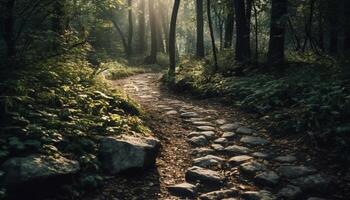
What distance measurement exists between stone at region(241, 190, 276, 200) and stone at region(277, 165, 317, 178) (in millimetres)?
704

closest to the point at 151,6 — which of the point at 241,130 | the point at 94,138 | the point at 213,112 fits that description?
the point at 213,112

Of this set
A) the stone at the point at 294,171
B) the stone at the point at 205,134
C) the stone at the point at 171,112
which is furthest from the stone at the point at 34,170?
the stone at the point at 171,112

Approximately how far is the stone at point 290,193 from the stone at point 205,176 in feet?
3.02

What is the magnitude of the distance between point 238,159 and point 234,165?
0.21 metres

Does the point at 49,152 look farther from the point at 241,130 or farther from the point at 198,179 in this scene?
the point at 241,130

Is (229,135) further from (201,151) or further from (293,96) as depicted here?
(293,96)

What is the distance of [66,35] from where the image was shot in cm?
921

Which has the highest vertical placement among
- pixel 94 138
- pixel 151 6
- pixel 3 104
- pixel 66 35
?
pixel 151 6

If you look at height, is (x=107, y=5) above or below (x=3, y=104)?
above

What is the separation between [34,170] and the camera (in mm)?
4777

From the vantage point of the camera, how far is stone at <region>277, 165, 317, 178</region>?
5.92 metres

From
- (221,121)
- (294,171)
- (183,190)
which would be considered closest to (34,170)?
(183,190)

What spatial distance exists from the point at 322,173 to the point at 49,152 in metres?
4.06

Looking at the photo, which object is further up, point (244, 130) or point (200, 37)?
point (200, 37)
